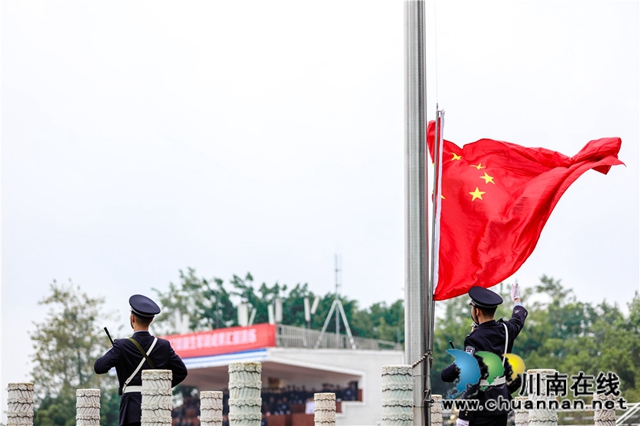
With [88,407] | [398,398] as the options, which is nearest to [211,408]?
[88,407]

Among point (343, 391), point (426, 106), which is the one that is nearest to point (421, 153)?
point (426, 106)

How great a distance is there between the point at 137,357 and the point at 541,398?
2.74 meters

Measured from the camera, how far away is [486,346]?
20.6 feet

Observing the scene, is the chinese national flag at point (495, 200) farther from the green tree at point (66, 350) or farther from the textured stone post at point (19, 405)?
the green tree at point (66, 350)

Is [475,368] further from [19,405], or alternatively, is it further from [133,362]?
[19,405]

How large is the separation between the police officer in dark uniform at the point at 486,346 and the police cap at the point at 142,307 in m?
1.93

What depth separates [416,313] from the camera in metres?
6.61

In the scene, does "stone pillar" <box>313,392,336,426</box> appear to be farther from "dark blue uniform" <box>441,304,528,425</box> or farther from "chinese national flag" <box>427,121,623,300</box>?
"dark blue uniform" <box>441,304,528,425</box>

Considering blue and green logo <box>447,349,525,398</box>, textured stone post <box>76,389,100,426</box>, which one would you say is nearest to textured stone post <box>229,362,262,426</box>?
blue and green logo <box>447,349,525,398</box>

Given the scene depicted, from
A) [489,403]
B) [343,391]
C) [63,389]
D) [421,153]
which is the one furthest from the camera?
[63,389]

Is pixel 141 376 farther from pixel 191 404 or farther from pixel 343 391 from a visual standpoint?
pixel 191 404

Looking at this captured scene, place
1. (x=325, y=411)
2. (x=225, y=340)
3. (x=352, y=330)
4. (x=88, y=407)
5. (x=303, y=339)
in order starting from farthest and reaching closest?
(x=352, y=330) → (x=225, y=340) → (x=303, y=339) → (x=325, y=411) → (x=88, y=407)

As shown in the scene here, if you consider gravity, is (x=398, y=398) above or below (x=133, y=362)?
below

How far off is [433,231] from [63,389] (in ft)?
110
